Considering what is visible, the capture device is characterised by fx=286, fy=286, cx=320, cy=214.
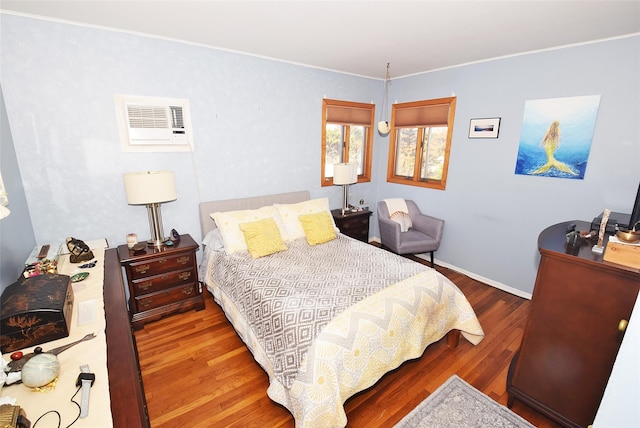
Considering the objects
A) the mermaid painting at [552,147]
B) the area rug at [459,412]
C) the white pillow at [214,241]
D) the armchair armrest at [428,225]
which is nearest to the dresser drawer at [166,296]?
the white pillow at [214,241]

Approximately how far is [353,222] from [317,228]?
1101mm

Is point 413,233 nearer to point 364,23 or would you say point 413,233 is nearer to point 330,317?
point 330,317

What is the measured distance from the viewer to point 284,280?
231 cm

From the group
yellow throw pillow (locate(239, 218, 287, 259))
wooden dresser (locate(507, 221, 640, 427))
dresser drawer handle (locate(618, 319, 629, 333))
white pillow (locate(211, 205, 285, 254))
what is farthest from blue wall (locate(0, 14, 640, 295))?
dresser drawer handle (locate(618, 319, 629, 333))

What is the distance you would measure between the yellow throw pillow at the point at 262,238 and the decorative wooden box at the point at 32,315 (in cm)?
144

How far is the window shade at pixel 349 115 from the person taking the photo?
4074 mm

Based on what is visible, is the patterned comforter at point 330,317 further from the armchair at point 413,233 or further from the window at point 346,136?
the window at point 346,136

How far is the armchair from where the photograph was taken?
373cm

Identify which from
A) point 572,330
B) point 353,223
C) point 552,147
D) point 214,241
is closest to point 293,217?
point 214,241

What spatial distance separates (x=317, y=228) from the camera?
3217 mm

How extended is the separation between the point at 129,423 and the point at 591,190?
3.87 meters

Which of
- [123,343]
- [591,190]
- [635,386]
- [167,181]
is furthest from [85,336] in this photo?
[591,190]

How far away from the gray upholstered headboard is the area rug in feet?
8.48

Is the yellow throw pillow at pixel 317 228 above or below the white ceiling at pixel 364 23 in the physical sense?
below
